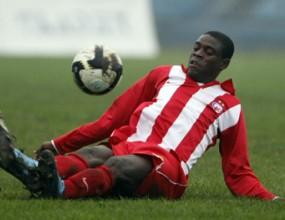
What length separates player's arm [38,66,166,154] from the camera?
721 centimetres

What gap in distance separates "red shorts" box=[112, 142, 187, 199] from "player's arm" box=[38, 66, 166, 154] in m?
0.29

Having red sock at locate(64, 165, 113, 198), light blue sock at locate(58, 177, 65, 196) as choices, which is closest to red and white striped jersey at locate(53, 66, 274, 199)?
red sock at locate(64, 165, 113, 198)

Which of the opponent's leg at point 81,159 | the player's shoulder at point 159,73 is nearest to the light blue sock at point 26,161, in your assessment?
the opponent's leg at point 81,159

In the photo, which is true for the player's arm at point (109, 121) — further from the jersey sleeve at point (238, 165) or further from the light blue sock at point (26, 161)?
the light blue sock at point (26, 161)

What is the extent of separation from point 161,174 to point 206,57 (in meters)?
0.94

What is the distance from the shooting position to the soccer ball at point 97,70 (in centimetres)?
726

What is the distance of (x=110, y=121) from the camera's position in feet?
24.0

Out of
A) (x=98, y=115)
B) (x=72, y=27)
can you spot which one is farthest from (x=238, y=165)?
(x=72, y=27)

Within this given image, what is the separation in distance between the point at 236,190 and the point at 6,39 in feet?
89.6

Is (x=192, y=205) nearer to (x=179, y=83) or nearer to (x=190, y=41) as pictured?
(x=179, y=83)

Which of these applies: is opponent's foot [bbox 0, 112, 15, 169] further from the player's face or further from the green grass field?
the player's face

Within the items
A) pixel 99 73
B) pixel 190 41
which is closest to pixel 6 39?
pixel 190 41

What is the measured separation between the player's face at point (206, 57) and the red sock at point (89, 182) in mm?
1061

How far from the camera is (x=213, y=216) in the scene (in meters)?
6.31
